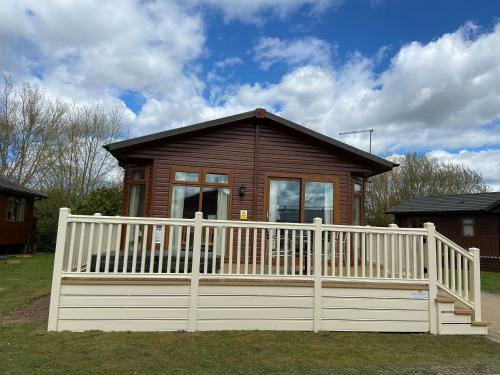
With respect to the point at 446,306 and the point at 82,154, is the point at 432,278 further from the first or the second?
the point at 82,154

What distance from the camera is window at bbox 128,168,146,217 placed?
7.81 metres

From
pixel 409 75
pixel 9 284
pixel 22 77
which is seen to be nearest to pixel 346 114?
pixel 409 75

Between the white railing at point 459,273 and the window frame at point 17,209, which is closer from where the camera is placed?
the white railing at point 459,273

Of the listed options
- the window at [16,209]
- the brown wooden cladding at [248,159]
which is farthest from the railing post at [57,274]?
the window at [16,209]

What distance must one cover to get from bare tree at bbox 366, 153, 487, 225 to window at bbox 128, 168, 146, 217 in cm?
2358

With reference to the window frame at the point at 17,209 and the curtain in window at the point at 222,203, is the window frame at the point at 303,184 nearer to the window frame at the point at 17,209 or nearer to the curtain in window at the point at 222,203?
the curtain in window at the point at 222,203

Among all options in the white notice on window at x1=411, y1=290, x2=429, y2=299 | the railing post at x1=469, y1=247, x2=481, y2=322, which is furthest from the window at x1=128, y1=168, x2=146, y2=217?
the railing post at x1=469, y1=247, x2=481, y2=322

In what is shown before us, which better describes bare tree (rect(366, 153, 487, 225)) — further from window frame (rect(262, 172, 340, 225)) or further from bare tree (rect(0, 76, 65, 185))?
bare tree (rect(0, 76, 65, 185))

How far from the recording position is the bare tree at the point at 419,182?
28.6 meters

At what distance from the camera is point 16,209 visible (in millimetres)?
16844

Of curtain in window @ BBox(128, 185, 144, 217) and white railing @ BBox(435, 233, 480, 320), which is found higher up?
curtain in window @ BBox(128, 185, 144, 217)

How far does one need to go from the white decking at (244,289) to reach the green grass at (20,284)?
1866 mm

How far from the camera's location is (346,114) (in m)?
27.5

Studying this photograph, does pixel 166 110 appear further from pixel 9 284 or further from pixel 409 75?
pixel 9 284
